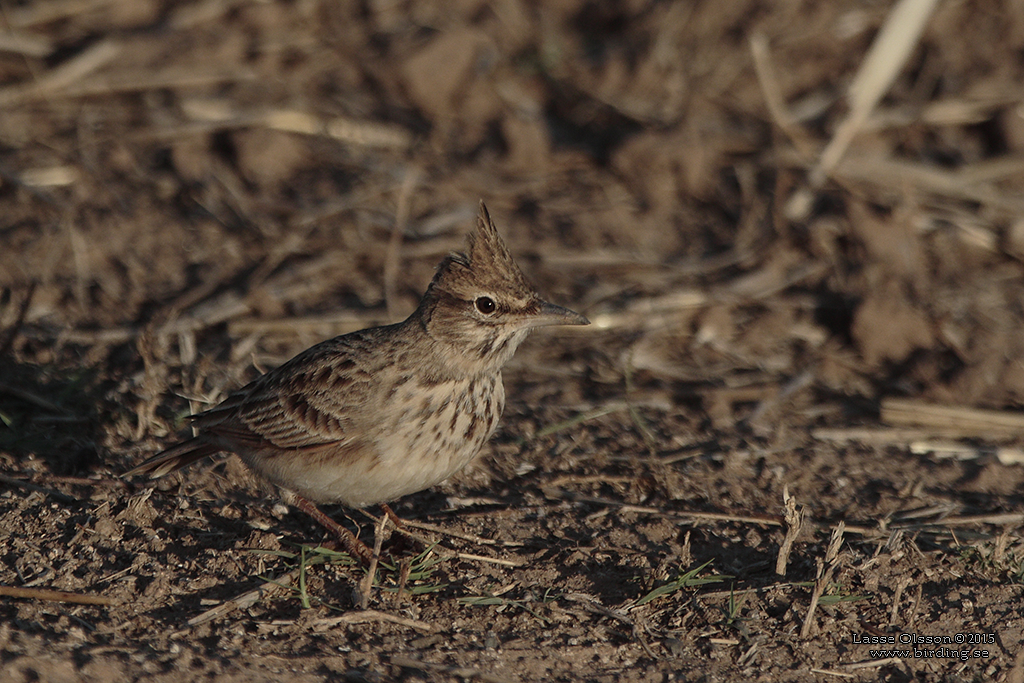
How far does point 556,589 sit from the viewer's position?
486 cm

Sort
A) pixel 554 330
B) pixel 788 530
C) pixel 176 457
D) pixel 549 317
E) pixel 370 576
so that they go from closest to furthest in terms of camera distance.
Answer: pixel 370 576, pixel 788 530, pixel 549 317, pixel 176 457, pixel 554 330

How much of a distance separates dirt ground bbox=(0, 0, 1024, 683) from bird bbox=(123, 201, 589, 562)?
299 millimetres

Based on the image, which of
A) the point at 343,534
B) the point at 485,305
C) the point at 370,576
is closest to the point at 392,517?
the point at 343,534

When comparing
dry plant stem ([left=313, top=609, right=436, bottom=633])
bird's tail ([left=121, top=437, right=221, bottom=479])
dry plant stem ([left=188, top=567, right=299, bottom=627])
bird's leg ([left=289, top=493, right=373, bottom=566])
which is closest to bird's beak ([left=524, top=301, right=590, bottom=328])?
bird's leg ([left=289, top=493, right=373, bottom=566])

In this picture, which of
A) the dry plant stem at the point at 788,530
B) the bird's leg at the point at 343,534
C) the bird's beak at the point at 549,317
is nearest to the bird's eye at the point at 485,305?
the bird's beak at the point at 549,317

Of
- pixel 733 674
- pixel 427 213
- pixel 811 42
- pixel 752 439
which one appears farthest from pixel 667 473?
pixel 811 42

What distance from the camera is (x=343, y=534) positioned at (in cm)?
500

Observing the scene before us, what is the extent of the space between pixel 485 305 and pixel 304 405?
970 mm

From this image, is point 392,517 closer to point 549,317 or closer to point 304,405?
point 304,405

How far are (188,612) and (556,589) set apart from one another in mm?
1554

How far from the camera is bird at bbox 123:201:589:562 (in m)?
4.87

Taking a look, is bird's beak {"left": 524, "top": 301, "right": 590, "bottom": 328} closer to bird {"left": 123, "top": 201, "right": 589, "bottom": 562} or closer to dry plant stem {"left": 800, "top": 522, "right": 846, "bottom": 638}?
bird {"left": 123, "top": 201, "right": 589, "bottom": 562}

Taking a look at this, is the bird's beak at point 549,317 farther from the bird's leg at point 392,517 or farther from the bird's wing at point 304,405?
the bird's leg at point 392,517

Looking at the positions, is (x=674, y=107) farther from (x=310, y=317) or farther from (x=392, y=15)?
(x=310, y=317)
